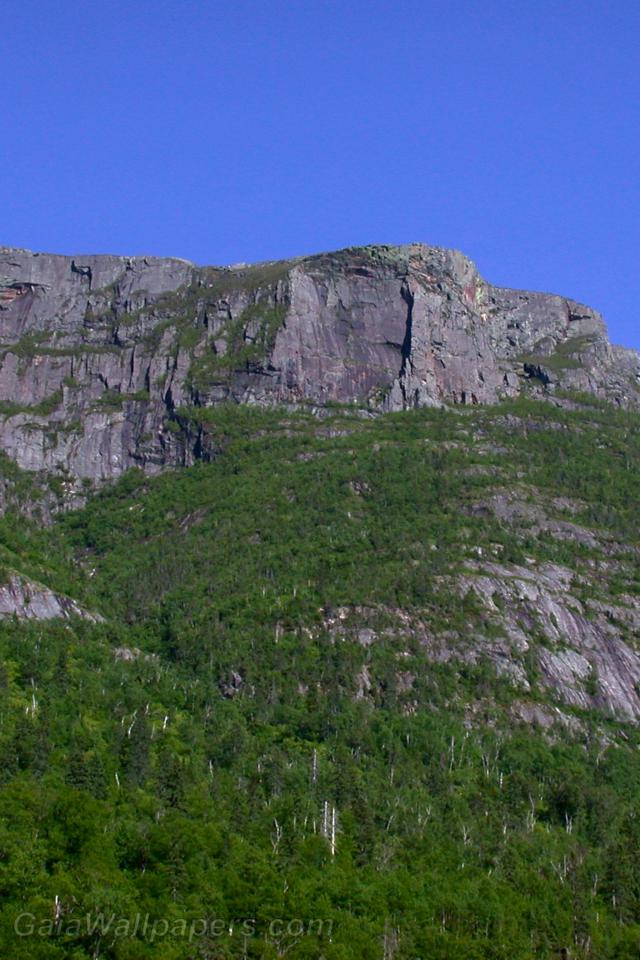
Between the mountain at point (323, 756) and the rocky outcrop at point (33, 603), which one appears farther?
the rocky outcrop at point (33, 603)

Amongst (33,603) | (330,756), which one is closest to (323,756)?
(330,756)

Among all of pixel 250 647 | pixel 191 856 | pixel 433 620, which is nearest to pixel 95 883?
pixel 191 856

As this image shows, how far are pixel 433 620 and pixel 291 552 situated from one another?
23.2m

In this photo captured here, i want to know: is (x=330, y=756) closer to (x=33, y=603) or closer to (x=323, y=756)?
(x=323, y=756)

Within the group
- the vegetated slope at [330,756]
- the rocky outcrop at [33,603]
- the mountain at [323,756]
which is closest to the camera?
the mountain at [323,756]

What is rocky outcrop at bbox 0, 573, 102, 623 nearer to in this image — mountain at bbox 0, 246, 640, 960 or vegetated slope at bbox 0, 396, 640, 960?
mountain at bbox 0, 246, 640, 960

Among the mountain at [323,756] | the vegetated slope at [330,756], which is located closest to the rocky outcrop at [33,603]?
the mountain at [323,756]

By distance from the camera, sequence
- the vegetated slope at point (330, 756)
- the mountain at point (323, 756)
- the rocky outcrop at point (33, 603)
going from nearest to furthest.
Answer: the mountain at point (323, 756)
the vegetated slope at point (330, 756)
the rocky outcrop at point (33, 603)

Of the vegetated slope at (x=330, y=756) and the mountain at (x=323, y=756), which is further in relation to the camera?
the vegetated slope at (x=330, y=756)

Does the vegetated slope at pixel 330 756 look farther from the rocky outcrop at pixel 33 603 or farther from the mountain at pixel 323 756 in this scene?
the rocky outcrop at pixel 33 603

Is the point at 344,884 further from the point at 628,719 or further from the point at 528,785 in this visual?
the point at 628,719

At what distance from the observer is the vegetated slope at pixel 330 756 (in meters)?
110

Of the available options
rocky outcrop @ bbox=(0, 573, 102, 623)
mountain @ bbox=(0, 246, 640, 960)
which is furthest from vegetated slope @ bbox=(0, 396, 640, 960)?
rocky outcrop @ bbox=(0, 573, 102, 623)

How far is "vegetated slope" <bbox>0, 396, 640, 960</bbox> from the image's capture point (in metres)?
110
